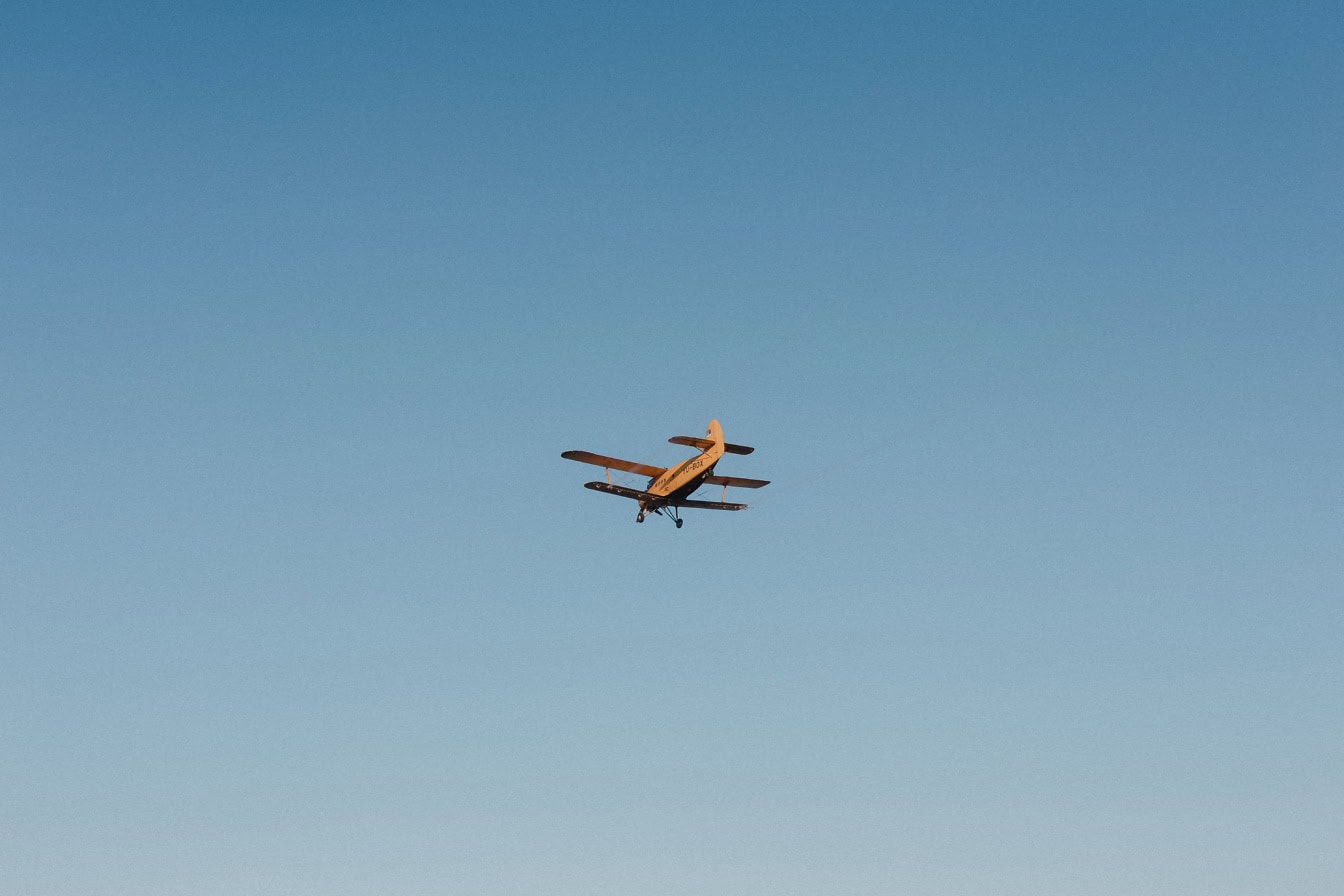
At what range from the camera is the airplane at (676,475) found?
389ft

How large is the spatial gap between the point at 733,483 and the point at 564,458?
12358mm

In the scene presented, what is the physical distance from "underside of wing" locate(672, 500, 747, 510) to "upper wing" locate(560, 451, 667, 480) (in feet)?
8.03

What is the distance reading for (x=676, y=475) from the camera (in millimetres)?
120250

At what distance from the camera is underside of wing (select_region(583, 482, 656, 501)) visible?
121000 millimetres

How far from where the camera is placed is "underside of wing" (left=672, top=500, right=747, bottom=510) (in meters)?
122

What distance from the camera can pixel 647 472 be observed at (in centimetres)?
12350

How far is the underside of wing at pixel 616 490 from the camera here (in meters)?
121

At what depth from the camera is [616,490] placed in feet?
400

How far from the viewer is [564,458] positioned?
122m

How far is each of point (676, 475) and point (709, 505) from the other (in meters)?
3.94

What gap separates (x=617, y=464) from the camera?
404 ft

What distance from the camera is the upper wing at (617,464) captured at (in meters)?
122

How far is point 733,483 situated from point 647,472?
260 inches

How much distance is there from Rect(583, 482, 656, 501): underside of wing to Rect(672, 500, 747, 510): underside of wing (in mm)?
2200
